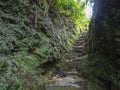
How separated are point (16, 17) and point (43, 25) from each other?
41.0 inches

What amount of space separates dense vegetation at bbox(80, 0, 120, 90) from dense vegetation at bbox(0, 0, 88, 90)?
47.3 inches

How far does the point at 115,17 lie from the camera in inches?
138

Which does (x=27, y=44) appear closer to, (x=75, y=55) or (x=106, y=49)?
(x=106, y=49)

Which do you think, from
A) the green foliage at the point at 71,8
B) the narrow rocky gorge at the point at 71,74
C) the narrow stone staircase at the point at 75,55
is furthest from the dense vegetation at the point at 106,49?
the green foliage at the point at 71,8

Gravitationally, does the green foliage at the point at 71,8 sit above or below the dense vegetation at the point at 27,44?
above

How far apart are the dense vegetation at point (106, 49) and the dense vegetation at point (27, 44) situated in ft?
3.94

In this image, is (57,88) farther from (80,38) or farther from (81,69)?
(80,38)

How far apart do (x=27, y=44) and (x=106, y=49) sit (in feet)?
5.81

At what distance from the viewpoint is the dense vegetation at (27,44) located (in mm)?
3290

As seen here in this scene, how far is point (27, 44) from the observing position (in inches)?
166

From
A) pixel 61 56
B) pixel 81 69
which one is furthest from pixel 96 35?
pixel 61 56

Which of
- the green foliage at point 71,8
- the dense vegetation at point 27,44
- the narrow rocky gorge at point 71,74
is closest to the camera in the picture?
the dense vegetation at point 27,44

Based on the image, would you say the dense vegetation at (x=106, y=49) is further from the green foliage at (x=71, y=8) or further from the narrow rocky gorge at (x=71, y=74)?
the green foliage at (x=71, y=8)

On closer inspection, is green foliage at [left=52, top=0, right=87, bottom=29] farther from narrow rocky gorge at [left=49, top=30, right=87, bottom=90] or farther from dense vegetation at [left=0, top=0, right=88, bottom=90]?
narrow rocky gorge at [left=49, top=30, right=87, bottom=90]
